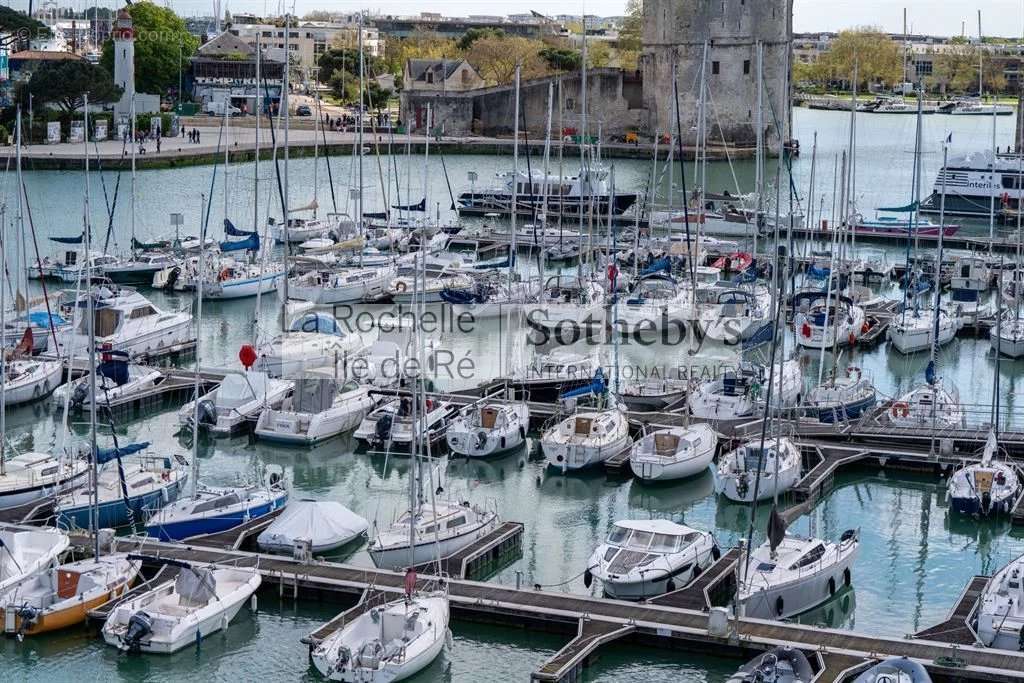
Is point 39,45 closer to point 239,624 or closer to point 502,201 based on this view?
point 502,201

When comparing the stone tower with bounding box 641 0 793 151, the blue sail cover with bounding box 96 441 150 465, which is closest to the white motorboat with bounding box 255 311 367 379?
the blue sail cover with bounding box 96 441 150 465

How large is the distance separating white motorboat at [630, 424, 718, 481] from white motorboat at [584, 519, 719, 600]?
9.68 ft

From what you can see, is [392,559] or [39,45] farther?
[39,45]

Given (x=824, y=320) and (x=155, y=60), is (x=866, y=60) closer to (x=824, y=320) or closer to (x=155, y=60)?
(x=155, y=60)

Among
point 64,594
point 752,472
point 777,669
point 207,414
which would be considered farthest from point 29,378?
point 777,669

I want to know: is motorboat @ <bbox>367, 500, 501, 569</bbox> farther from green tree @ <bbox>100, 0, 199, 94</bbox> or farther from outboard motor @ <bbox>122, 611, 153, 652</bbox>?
green tree @ <bbox>100, 0, 199, 94</bbox>

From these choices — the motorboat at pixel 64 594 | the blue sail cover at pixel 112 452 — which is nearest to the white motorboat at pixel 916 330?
the blue sail cover at pixel 112 452

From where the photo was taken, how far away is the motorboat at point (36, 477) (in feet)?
60.2

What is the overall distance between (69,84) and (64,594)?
4286 centimetres

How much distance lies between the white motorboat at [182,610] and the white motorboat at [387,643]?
4.24 ft

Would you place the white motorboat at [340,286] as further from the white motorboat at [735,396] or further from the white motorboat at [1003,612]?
the white motorboat at [1003,612]

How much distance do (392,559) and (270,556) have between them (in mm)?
1211

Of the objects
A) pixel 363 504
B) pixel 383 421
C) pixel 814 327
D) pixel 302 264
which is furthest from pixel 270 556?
pixel 302 264

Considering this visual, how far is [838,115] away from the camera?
314 feet
